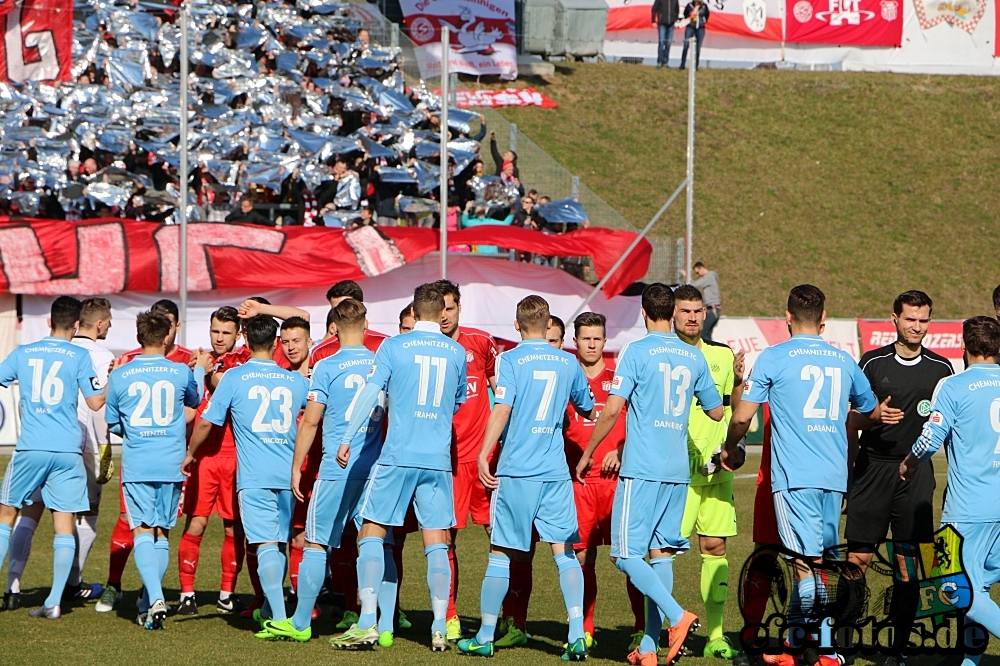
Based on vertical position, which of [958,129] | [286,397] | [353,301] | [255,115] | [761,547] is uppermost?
[958,129]

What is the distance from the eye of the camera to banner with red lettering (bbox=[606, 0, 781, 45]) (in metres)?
35.4

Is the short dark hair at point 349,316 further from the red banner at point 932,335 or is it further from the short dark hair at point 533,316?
the red banner at point 932,335

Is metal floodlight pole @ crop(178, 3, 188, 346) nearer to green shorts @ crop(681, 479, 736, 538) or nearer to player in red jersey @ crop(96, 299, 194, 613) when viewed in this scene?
player in red jersey @ crop(96, 299, 194, 613)

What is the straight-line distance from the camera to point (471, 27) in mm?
30047

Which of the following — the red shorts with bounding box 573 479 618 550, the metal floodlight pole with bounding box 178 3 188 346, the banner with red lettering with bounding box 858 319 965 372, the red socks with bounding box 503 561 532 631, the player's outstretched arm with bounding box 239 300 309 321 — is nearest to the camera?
the red socks with bounding box 503 561 532 631

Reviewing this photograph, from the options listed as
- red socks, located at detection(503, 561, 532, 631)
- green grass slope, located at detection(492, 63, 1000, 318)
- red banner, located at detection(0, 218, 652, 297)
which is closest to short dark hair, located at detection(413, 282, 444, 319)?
red socks, located at detection(503, 561, 532, 631)

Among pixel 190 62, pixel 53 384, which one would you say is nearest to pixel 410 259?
pixel 190 62

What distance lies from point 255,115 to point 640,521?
55.6 ft

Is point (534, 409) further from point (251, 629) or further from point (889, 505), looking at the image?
point (251, 629)

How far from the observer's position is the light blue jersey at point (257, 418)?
315 inches

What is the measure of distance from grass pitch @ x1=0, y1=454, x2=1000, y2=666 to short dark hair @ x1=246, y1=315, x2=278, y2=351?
6.30 feet

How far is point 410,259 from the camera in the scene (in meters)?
19.8

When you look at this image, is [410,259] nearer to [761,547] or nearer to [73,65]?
[73,65]

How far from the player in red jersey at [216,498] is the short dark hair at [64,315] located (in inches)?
38.9
